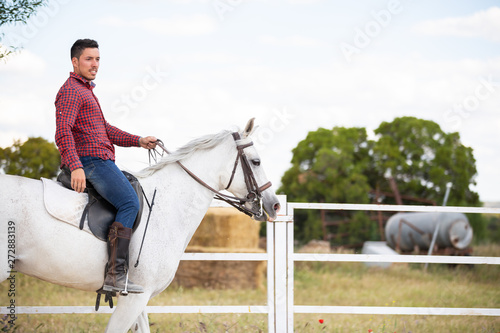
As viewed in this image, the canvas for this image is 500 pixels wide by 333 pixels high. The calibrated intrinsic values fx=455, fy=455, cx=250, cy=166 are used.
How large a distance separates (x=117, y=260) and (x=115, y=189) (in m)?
0.50

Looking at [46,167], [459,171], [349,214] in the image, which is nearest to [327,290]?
[46,167]

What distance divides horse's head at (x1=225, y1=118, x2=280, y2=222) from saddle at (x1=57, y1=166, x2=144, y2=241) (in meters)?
0.78

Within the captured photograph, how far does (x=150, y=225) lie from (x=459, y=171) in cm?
1705

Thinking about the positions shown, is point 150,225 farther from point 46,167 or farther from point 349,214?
point 349,214

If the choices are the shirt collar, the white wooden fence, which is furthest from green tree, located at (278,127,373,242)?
the shirt collar

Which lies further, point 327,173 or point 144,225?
point 327,173

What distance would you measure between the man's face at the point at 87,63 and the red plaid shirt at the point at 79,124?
56mm

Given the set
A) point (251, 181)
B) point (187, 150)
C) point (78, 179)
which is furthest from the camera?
point (187, 150)

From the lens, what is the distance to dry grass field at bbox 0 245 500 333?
5672 mm

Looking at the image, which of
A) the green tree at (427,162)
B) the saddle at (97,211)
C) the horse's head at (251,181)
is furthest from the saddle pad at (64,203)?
the green tree at (427,162)

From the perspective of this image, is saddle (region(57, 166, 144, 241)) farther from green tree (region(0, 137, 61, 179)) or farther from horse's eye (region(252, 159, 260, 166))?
green tree (region(0, 137, 61, 179))

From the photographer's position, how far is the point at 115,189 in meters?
3.25

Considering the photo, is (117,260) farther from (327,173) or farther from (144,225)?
(327,173)

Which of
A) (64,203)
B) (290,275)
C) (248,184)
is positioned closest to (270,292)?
(290,275)
